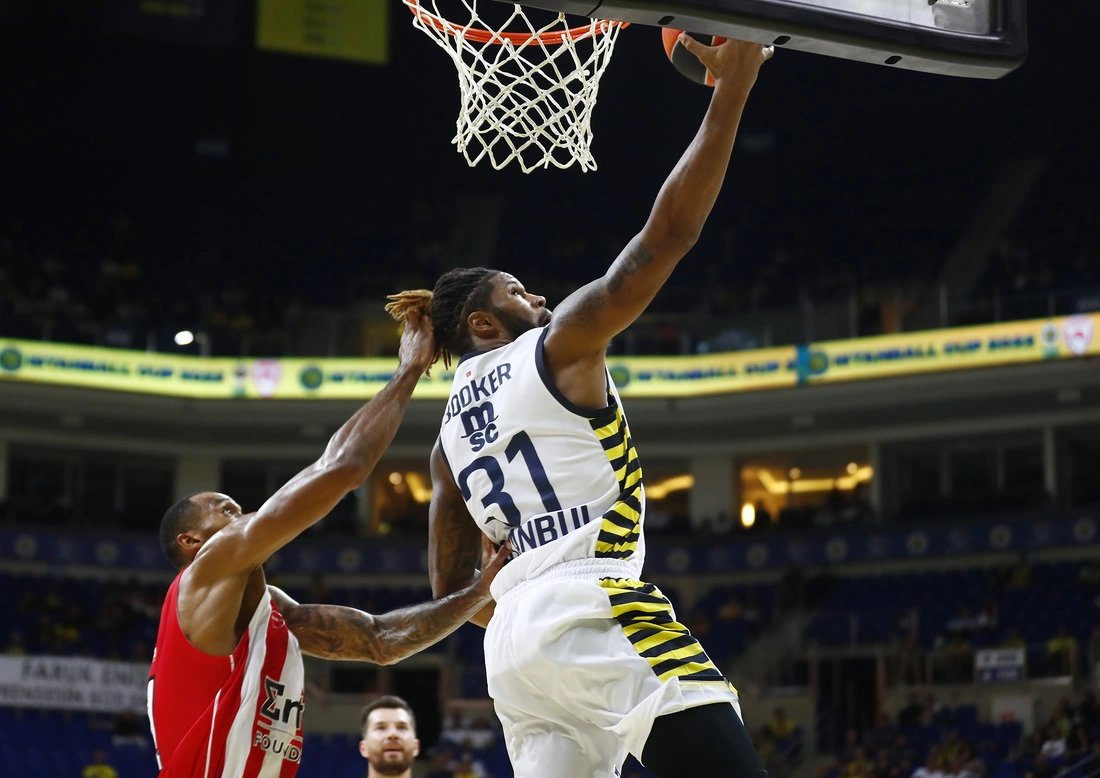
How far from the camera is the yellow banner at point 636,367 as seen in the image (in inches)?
778

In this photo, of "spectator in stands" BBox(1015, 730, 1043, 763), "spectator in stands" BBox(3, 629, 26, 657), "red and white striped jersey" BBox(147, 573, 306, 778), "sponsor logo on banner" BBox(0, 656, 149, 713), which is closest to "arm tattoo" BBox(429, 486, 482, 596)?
"red and white striped jersey" BBox(147, 573, 306, 778)

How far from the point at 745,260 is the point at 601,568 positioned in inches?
822

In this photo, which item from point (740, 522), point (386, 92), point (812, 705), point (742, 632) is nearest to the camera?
point (812, 705)

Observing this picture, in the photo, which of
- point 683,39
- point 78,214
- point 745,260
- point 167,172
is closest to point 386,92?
point 167,172

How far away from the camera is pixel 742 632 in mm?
20531

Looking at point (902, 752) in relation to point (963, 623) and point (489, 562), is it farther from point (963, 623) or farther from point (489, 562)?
point (489, 562)

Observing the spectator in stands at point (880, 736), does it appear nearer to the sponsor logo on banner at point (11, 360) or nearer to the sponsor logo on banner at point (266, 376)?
the sponsor logo on banner at point (266, 376)

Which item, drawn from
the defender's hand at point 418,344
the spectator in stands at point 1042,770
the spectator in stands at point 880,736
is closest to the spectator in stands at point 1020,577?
the spectator in stands at point 880,736

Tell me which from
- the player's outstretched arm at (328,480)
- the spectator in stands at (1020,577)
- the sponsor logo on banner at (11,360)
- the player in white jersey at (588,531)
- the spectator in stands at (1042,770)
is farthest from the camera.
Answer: the sponsor logo on banner at (11,360)

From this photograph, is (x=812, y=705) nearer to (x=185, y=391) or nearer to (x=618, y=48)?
(x=185, y=391)

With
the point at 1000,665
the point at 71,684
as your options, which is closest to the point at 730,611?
the point at 1000,665

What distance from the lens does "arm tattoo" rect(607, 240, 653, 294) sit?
341 centimetres

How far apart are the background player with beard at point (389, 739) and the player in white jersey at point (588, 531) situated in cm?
235

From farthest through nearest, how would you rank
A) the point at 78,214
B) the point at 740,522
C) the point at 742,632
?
the point at 78,214, the point at 740,522, the point at 742,632
